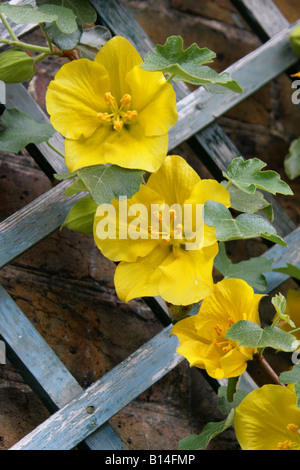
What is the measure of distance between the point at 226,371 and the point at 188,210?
21cm

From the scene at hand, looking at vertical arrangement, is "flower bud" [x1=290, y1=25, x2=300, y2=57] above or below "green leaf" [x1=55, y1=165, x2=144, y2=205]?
below

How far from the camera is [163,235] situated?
859mm

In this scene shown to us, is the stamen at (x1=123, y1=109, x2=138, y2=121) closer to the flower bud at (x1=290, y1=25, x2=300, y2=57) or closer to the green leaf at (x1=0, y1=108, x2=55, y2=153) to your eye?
the green leaf at (x1=0, y1=108, x2=55, y2=153)

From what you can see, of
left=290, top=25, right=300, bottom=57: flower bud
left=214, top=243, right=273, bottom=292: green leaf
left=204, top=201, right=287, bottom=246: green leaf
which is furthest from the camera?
left=290, top=25, right=300, bottom=57: flower bud

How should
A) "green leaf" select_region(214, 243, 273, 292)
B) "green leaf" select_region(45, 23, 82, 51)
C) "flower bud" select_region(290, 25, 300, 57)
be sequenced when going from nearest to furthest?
1. "green leaf" select_region(45, 23, 82, 51)
2. "green leaf" select_region(214, 243, 273, 292)
3. "flower bud" select_region(290, 25, 300, 57)

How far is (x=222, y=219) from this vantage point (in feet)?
2.60

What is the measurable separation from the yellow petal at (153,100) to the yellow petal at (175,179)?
5cm

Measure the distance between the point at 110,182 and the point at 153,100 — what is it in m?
0.12

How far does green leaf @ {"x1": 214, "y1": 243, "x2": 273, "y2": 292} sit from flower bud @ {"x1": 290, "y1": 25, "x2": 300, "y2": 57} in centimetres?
40

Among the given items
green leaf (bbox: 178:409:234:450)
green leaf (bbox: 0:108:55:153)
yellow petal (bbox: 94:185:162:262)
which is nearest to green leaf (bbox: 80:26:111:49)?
green leaf (bbox: 0:108:55:153)

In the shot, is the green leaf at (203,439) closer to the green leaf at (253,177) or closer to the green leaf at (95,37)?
the green leaf at (253,177)

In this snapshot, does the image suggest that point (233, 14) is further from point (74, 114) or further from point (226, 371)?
point (226, 371)

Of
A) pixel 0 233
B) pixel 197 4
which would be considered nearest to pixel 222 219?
pixel 0 233

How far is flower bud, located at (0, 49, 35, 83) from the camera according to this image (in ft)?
2.92
